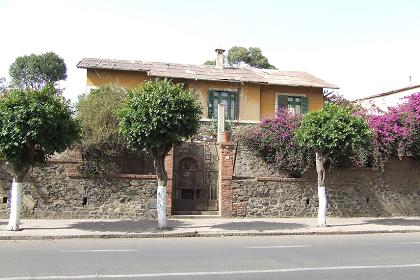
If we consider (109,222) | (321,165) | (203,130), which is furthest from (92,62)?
(321,165)

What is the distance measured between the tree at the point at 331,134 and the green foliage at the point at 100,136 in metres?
7.15

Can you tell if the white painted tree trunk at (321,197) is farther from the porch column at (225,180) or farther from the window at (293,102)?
the window at (293,102)

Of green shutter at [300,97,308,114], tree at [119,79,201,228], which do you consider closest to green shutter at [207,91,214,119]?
green shutter at [300,97,308,114]

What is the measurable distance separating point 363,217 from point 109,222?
10561 millimetres

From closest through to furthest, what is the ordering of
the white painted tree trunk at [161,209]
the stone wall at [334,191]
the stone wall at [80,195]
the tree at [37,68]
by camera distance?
the white painted tree trunk at [161,209] < the stone wall at [80,195] < the stone wall at [334,191] < the tree at [37,68]

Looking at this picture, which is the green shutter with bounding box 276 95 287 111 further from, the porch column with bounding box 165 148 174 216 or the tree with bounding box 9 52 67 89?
the tree with bounding box 9 52 67 89

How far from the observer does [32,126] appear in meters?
14.1

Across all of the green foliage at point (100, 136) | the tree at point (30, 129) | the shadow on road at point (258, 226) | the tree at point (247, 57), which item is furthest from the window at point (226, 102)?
the tree at point (247, 57)

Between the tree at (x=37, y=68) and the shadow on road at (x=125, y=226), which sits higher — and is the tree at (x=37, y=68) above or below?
above

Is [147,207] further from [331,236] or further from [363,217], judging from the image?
[363,217]

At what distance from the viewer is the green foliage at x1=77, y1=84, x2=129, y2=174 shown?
60.8 feet

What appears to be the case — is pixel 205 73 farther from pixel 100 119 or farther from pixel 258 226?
pixel 258 226

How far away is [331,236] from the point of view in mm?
15430

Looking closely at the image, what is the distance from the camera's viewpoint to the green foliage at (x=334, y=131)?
16750 mm
